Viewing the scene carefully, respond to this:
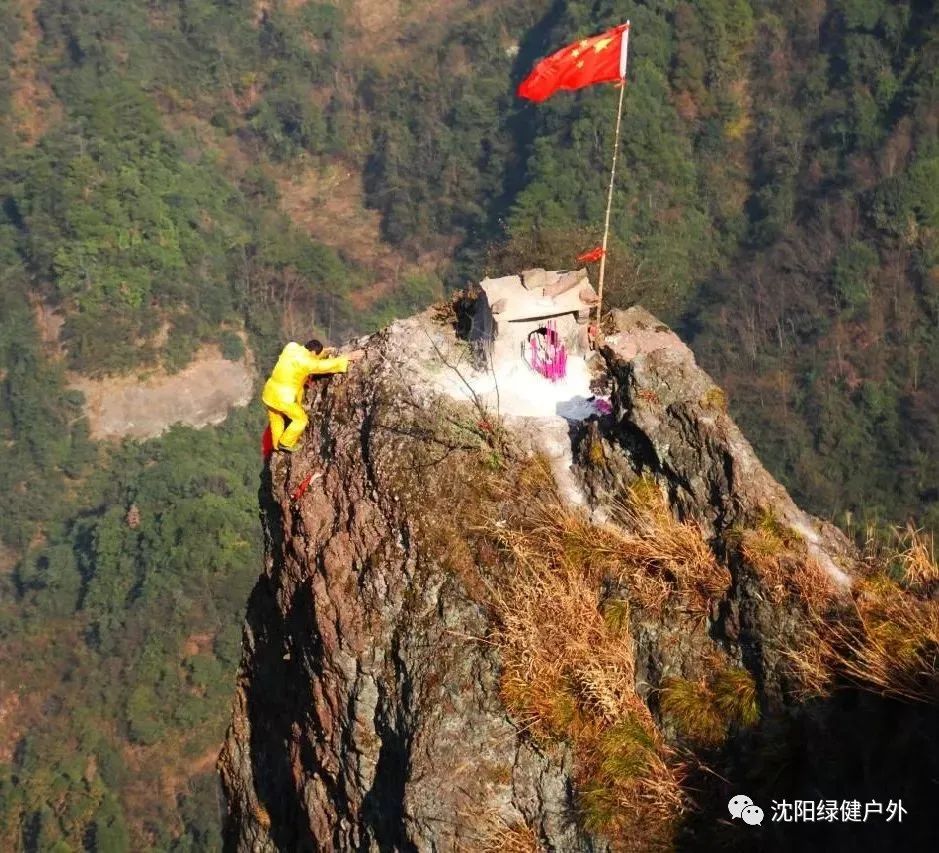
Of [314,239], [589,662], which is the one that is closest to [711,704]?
[589,662]

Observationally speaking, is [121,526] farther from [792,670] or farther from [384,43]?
[384,43]

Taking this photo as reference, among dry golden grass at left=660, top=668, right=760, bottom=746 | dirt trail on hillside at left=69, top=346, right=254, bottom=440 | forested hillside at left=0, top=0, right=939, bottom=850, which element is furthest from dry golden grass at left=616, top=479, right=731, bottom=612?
dirt trail on hillside at left=69, top=346, right=254, bottom=440

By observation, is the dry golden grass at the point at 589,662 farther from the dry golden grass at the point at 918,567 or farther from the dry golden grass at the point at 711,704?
the dry golden grass at the point at 918,567

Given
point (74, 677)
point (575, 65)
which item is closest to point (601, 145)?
point (74, 677)

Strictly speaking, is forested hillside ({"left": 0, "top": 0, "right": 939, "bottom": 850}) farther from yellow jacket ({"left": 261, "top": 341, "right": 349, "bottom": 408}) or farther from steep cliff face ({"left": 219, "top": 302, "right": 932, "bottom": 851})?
steep cliff face ({"left": 219, "top": 302, "right": 932, "bottom": 851})

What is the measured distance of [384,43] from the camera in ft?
279

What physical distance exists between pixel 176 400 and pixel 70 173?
16966 mm

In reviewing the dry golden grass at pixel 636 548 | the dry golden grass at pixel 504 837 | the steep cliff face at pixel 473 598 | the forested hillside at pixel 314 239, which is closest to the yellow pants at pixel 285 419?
the steep cliff face at pixel 473 598

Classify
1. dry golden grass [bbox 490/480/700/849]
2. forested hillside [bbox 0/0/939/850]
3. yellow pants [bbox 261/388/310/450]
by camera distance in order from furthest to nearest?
forested hillside [bbox 0/0/939/850] < yellow pants [bbox 261/388/310/450] < dry golden grass [bbox 490/480/700/849]

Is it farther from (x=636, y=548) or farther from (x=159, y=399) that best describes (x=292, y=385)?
(x=159, y=399)

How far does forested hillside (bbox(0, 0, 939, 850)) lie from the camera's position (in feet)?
139

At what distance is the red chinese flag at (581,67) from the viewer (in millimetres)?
10695

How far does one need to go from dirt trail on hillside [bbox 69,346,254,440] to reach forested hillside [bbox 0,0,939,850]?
1070mm

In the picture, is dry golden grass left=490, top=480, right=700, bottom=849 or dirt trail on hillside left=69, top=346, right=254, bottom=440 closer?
dry golden grass left=490, top=480, right=700, bottom=849
